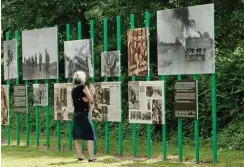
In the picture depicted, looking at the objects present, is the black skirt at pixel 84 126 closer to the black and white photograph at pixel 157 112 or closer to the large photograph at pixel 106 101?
the large photograph at pixel 106 101

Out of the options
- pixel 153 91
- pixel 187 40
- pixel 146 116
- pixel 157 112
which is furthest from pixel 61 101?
pixel 187 40

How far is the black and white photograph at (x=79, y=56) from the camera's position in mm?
14898

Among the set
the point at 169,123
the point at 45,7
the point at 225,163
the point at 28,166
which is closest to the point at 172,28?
the point at 225,163

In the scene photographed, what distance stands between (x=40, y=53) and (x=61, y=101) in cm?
157

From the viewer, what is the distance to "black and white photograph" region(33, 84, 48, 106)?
1655 cm

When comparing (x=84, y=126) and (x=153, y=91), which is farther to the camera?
(x=153, y=91)

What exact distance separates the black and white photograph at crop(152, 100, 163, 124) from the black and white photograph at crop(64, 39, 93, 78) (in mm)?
2344

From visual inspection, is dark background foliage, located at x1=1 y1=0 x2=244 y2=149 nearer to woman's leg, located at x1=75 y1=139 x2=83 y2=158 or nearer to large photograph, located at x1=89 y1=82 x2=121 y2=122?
large photograph, located at x1=89 y1=82 x2=121 y2=122

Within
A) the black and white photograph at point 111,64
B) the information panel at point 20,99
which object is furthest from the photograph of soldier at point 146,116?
the information panel at point 20,99

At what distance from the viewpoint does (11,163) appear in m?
12.8

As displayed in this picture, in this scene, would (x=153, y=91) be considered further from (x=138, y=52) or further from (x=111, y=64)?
(x=111, y=64)

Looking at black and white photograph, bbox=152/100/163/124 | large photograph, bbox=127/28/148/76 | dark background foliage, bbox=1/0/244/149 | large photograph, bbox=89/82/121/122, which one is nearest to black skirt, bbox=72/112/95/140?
large photograph, bbox=89/82/121/122

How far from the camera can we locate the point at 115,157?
13.8 meters

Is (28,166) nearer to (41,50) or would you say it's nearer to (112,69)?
(112,69)
